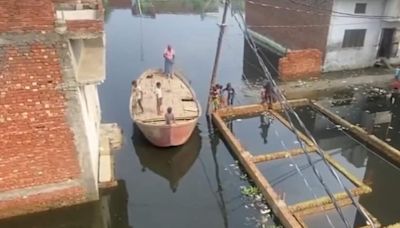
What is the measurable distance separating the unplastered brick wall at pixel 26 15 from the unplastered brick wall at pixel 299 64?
44.8 ft

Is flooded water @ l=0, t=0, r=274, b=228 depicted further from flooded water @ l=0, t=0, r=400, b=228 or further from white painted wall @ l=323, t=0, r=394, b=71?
white painted wall @ l=323, t=0, r=394, b=71

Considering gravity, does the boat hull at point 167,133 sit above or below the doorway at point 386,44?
below

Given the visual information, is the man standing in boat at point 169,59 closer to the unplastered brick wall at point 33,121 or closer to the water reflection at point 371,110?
the water reflection at point 371,110

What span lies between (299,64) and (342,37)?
2.79 meters

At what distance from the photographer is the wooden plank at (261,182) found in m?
8.91

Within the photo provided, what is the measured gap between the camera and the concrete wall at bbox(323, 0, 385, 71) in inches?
757

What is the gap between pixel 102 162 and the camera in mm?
10914

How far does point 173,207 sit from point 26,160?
375 cm

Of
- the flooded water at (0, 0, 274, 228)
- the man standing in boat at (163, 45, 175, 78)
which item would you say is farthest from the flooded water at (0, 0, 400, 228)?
the man standing in boat at (163, 45, 175, 78)

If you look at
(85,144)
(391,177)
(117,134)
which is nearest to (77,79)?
(85,144)

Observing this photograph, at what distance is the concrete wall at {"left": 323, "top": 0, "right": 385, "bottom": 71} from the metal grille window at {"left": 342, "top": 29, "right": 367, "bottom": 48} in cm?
16

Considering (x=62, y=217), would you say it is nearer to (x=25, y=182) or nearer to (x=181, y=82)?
(x=25, y=182)

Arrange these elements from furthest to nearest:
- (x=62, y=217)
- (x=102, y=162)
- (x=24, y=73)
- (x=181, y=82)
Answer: (x=181, y=82)
(x=102, y=162)
(x=62, y=217)
(x=24, y=73)

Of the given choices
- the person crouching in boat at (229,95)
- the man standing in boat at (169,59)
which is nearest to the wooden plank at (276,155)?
the person crouching in boat at (229,95)
